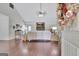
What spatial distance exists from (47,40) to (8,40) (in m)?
2.28

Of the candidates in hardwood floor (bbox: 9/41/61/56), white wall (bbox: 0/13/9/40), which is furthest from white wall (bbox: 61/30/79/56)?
white wall (bbox: 0/13/9/40)

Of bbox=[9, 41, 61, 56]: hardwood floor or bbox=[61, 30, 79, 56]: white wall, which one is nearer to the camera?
bbox=[61, 30, 79, 56]: white wall

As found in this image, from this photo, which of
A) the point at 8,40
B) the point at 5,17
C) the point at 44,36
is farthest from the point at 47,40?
the point at 5,17

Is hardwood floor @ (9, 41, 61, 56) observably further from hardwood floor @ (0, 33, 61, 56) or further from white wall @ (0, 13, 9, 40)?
white wall @ (0, 13, 9, 40)

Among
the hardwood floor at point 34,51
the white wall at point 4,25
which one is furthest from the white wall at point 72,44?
the white wall at point 4,25

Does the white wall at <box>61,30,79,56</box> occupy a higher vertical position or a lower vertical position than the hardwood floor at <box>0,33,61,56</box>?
higher

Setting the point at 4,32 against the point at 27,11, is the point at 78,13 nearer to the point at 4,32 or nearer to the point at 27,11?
the point at 27,11

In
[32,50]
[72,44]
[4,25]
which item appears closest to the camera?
[72,44]

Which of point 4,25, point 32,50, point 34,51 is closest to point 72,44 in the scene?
point 34,51

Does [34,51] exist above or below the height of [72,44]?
below

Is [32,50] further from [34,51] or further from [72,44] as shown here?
[72,44]

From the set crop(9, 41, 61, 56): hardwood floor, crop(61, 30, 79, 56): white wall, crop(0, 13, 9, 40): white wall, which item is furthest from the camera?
crop(0, 13, 9, 40): white wall

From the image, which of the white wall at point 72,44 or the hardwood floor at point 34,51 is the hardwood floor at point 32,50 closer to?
the hardwood floor at point 34,51

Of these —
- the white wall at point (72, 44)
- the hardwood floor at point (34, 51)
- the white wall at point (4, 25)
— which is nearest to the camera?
the white wall at point (72, 44)
